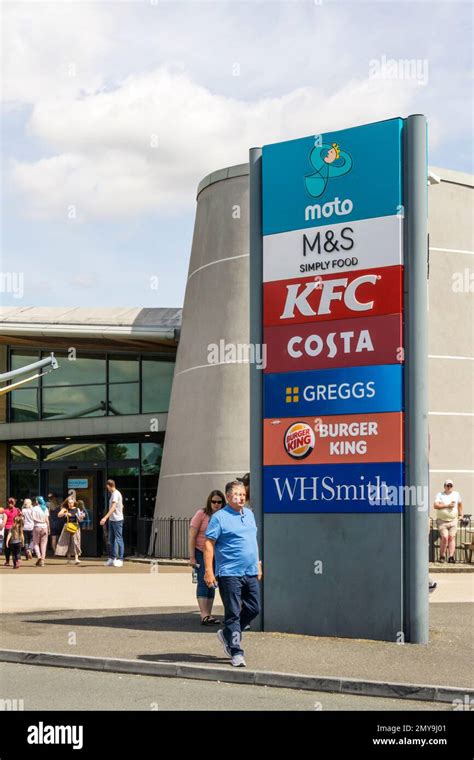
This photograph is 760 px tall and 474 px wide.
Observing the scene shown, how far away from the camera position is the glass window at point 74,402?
110ft

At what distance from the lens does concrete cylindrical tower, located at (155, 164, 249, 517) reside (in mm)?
26984

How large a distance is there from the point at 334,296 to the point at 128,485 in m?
21.0

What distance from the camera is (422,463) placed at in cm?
1209

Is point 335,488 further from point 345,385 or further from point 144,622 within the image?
point 144,622

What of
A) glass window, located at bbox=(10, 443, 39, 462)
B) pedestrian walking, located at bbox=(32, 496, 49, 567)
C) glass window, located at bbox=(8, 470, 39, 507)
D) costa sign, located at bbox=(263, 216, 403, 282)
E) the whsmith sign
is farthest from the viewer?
glass window, located at bbox=(10, 443, 39, 462)

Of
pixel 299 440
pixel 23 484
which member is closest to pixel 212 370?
pixel 23 484

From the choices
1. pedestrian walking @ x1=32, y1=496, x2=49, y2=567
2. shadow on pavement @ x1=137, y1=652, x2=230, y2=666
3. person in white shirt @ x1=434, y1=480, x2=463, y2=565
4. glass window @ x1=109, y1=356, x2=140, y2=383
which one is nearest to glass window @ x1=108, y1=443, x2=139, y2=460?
glass window @ x1=109, y1=356, x2=140, y2=383

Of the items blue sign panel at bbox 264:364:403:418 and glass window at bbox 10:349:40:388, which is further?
glass window at bbox 10:349:40:388

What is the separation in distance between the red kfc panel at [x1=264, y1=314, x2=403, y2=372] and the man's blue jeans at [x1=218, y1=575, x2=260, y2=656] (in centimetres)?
303

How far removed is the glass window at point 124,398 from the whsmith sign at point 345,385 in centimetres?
1997

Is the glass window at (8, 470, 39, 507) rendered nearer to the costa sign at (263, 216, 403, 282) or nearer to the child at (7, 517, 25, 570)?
the child at (7, 517, 25, 570)
